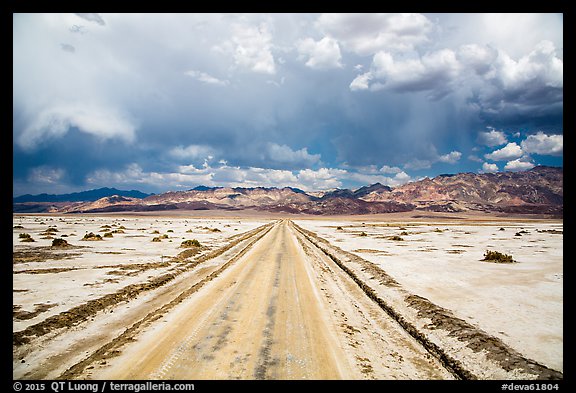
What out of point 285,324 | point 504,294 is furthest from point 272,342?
point 504,294

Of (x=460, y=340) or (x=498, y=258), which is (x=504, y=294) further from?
(x=498, y=258)

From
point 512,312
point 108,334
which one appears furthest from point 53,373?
point 512,312

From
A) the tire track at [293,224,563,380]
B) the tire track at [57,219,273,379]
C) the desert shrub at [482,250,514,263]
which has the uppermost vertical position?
the tire track at [57,219,273,379]

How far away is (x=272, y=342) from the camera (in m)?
8.04

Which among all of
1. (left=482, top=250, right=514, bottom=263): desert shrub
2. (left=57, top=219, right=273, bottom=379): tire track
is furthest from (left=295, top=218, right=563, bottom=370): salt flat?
(left=57, top=219, right=273, bottom=379): tire track

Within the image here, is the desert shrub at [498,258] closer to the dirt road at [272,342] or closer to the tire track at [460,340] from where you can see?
the tire track at [460,340]

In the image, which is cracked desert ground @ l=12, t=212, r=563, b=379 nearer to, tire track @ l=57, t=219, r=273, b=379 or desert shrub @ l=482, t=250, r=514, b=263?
tire track @ l=57, t=219, r=273, b=379

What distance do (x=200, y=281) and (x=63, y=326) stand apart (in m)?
6.92

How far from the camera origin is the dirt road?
21.6 ft

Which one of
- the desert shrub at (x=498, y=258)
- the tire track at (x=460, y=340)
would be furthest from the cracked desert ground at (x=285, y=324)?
the desert shrub at (x=498, y=258)

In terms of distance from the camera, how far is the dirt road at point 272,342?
659cm
